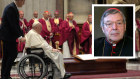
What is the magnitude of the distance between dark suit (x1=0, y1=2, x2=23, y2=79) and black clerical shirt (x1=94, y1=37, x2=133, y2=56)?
1.49m

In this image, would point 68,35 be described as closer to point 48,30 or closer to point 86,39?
point 86,39

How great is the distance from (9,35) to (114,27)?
6.28 feet

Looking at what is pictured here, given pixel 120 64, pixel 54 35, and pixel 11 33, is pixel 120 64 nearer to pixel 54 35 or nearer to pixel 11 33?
pixel 11 33

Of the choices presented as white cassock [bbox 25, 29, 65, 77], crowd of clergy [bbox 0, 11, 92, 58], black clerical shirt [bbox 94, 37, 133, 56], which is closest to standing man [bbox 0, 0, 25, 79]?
white cassock [bbox 25, 29, 65, 77]

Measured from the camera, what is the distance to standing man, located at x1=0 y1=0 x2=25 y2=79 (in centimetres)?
498

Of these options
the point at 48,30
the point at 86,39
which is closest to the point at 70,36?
the point at 86,39

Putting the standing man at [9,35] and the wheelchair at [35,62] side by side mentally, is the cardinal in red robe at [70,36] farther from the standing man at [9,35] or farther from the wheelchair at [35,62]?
the standing man at [9,35]

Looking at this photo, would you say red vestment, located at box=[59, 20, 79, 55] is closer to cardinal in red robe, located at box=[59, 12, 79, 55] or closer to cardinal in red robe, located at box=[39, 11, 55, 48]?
cardinal in red robe, located at box=[59, 12, 79, 55]

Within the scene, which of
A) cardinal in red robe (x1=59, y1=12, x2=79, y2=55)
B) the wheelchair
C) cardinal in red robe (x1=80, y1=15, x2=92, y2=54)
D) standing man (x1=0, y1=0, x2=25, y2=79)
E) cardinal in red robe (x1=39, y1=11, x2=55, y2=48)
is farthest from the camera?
cardinal in red robe (x1=39, y1=11, x2=55, y2=48)

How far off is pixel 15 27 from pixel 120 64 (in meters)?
2.77

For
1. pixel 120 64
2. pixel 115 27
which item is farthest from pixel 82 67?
pixel 115 27

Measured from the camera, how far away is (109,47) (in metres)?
4.30

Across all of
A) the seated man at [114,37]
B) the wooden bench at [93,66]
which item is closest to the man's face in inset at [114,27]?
the seated man at [114,37]

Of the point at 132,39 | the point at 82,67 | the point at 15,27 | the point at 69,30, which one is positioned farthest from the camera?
the point at 69,30
